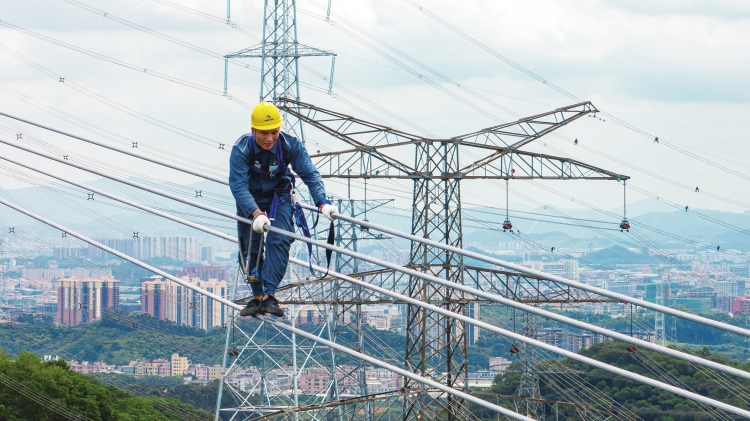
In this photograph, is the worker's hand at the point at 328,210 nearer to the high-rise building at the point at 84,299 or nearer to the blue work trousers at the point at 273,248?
the blue work trousers at the point at 273,248

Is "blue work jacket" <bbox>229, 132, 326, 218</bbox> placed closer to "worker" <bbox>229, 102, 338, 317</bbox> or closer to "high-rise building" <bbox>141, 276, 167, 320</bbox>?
"worker" <bbox>229, 102, 338, 317</bbox>

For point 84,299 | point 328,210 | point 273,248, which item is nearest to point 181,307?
point 84,299

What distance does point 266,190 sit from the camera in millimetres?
10672

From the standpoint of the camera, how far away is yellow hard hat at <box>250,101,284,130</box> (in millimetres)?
10234

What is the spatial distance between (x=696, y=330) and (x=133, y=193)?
85004 mm

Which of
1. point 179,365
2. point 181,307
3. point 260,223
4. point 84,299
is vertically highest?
point 260,223

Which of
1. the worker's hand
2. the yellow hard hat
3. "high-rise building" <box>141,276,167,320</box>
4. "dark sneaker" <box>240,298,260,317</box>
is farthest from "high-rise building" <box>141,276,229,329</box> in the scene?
the worker's hand

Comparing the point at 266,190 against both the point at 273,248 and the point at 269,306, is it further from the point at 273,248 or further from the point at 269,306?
the point at 269,306

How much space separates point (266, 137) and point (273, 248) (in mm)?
976

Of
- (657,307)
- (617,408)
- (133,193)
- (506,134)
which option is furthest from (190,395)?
(133,193)

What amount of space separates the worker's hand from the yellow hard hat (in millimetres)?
742

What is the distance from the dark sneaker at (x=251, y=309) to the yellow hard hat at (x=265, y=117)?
1574mm

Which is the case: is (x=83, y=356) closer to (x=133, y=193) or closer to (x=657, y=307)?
(x=133, y=193)

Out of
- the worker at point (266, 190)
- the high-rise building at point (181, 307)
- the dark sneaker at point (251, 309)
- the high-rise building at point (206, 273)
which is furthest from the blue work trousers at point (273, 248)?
the high-rise building at point (206, 273)
